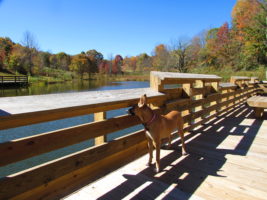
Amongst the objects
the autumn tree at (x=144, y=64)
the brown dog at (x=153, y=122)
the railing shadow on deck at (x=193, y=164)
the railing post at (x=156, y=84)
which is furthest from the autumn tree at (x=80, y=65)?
the brown dog at (x=153, y=122)

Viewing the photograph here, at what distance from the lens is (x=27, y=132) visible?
25.6 ft

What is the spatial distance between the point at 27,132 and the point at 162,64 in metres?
49.2

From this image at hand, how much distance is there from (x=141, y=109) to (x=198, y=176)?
1.16 meters

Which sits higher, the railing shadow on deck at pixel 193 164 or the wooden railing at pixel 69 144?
the wooden railing at pixel 69 144

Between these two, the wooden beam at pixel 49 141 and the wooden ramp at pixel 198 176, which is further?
the wooden ramp at pixel 198 176

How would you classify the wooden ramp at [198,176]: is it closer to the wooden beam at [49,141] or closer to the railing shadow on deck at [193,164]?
the railing shadow on deck at [193,164]

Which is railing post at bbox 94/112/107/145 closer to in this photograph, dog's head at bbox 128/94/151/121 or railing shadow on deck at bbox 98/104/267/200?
dog's head at bbox 128/94/151/121

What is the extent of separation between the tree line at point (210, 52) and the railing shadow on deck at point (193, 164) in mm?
22671

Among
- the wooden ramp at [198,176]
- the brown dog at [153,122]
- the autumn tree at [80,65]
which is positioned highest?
the autumn tree at [80,65]

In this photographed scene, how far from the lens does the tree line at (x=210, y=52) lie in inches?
950

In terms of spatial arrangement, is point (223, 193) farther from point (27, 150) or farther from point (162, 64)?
point (162, 64)

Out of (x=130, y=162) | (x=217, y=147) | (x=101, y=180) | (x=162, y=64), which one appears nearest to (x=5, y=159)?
(x=101, y=180)

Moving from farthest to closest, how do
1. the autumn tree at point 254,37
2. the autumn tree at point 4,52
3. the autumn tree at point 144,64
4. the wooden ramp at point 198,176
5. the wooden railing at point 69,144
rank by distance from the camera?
the autumn tree at point 144,64, the autumn tree at point 4,52, the autumn tree at point 254,37, the wooden ramp at point 198,176, the wooden railing at point 69,144

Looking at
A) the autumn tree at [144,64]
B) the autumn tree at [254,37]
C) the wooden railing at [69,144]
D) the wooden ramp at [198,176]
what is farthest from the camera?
the autumn tree at [144,64]
